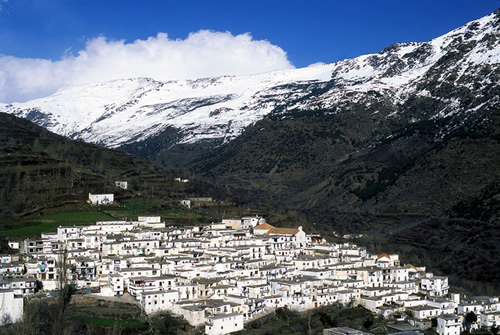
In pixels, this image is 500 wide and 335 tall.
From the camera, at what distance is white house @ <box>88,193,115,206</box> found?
7500cm

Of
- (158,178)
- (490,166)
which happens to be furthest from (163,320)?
(490,166)

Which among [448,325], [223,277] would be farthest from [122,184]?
[448,325]

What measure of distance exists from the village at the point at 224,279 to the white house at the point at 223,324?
0.06 meters

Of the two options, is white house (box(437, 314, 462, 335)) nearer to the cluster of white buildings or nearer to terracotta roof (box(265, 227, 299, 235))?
the cluster of white buildings

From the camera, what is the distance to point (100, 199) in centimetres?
7550

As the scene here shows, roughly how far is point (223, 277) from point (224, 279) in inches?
25.0

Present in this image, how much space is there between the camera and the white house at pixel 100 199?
75000mm

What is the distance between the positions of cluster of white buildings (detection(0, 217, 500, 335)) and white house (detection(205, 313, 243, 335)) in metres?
0.06

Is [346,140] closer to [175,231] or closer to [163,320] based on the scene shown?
[175,231]

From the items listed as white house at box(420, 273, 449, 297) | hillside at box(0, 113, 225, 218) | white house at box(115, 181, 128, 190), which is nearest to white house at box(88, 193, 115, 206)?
hillside at box(0, 113, 225, 218)

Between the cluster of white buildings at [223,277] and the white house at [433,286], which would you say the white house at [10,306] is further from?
the white house at [433,286]

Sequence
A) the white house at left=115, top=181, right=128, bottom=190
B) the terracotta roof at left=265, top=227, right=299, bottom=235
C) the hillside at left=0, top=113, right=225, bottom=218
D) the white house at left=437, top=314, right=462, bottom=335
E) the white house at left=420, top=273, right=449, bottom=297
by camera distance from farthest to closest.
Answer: the white house at left=115, top=181, right=128, bottom=190 < the hillside at left=0, top=113, right=225, bottom=218 < the terracotta roof at left=265, top=227, right=299, bottom=235 < the white house at left=420, top=273, right=449, bottom=297 < the white house at left=437, top=314, right=462, bottom=335

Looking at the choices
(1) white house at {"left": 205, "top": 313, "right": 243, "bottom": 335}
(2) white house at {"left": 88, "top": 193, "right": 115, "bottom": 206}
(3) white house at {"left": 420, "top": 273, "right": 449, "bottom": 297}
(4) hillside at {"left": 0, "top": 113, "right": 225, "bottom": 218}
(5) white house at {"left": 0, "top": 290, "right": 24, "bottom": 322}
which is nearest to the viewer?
(5) white house at {"left": 0, "top": 290, "right": 24, "bottom": 322}

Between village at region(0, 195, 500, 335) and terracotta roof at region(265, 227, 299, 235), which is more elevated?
terracotta roof at region(265, 227, 299, 235)
